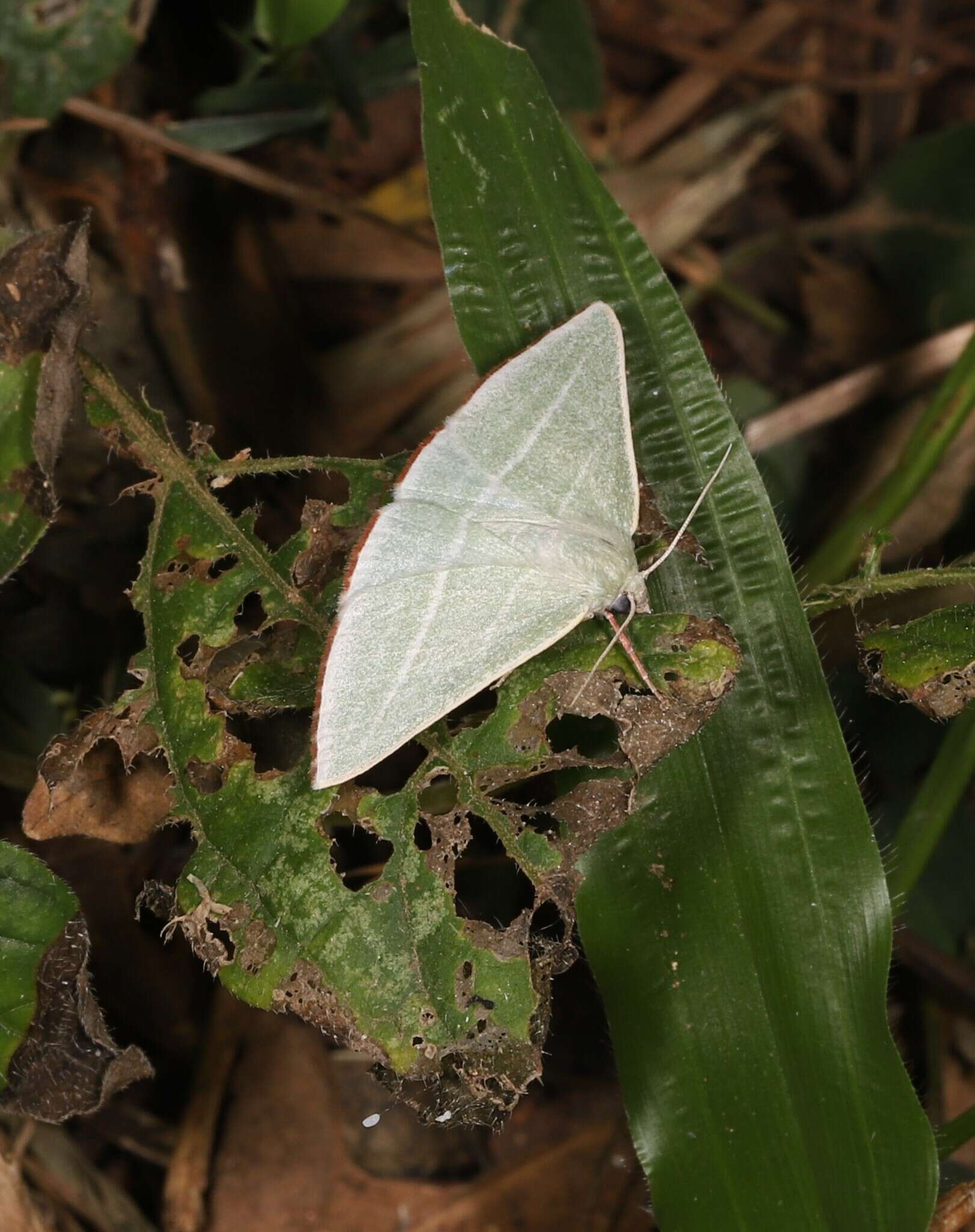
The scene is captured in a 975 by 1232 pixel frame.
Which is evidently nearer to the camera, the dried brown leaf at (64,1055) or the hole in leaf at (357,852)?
the dried brown leaf at (64,1055)

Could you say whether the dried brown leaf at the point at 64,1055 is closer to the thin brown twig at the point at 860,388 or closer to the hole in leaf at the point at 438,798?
the hole in leaf at the point at 438,798

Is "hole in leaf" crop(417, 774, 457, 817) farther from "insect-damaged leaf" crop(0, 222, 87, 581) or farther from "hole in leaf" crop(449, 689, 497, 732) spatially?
"insect-damaged leaf" crop(0, 222, 87, 581)

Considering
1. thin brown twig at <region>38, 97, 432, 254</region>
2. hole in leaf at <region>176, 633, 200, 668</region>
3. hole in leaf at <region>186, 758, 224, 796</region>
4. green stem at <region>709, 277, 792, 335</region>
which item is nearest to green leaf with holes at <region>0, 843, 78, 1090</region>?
hole in leaf at <region>186, 758, 224, 796</region>

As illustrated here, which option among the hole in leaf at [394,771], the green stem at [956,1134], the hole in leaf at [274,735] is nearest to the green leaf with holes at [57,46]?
the hole in leaf at [274,735]

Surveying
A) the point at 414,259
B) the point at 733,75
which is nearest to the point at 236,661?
the point at 414,259

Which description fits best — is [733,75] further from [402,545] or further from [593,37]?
[402,545]
